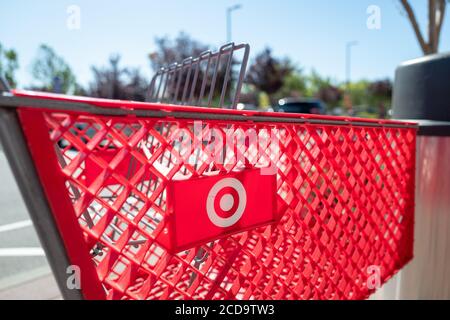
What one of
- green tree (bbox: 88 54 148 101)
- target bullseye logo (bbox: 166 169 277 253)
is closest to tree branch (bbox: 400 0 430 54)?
target bullseye logo (bbox: 166 169 277 253)

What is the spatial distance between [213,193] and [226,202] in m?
0.08

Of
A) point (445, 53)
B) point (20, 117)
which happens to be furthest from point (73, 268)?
point (445, 53)

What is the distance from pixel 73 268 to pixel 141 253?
0.83ft

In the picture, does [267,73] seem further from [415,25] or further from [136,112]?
[136,112]

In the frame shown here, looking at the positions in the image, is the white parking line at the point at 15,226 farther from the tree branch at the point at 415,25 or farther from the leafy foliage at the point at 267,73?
the leafy foliage at the point at 267,73

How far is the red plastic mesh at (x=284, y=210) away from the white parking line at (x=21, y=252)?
6.81ft

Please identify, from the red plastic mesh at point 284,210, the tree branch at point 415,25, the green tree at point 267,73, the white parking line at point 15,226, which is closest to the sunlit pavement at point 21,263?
the white parking line at point 15,226

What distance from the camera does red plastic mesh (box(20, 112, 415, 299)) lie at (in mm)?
1150

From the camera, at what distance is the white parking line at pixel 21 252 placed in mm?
3696

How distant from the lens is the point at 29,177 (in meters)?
0.95

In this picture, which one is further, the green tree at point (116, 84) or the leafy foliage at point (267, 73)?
the leafy foliage at point (267, 73)
